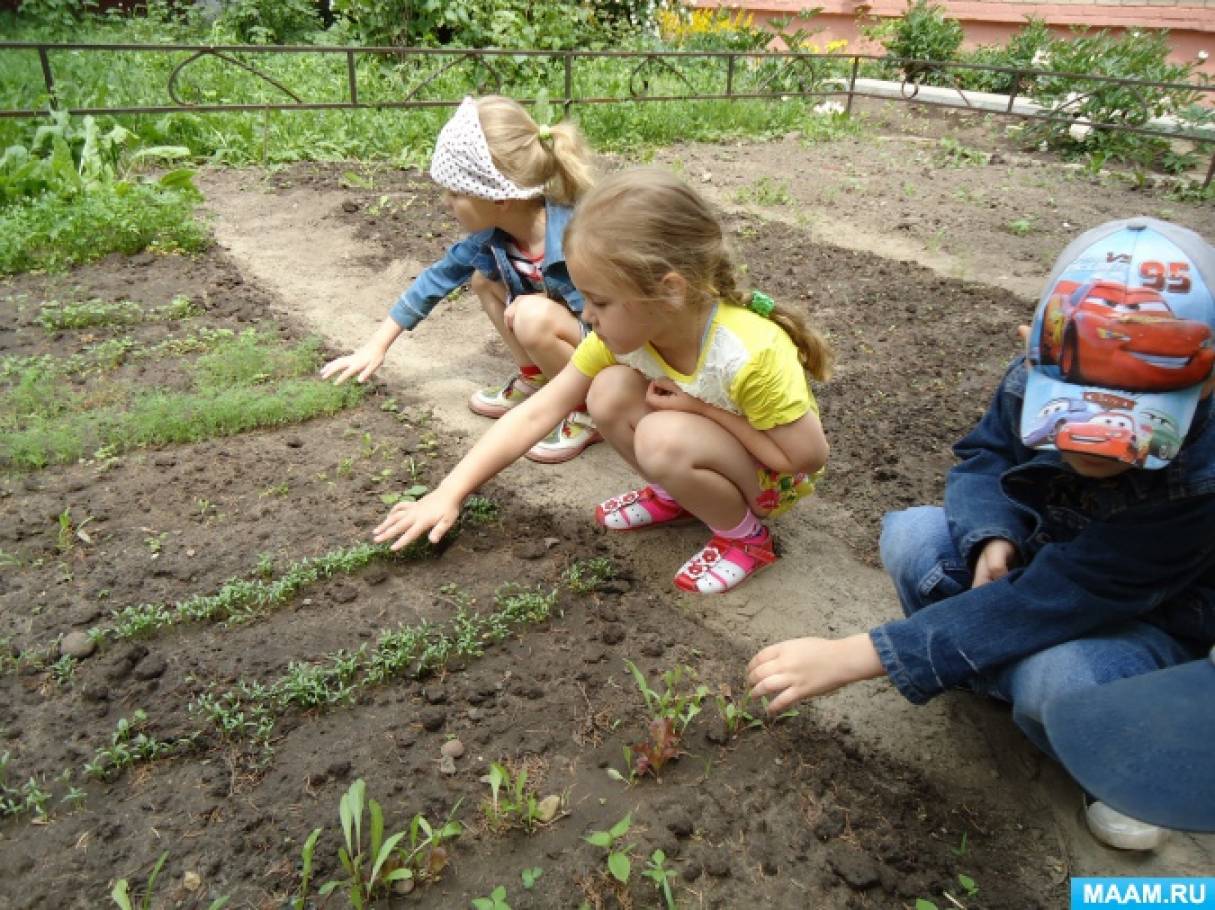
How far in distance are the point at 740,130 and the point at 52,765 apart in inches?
295

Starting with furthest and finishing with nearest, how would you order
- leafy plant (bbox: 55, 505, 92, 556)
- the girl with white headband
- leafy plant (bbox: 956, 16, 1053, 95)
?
1. leafy plant (bbox: 956, 16, 1053, 95)
2. the girl with white headband
3. leafy plant (bbox: 55, 505, 92, 556)

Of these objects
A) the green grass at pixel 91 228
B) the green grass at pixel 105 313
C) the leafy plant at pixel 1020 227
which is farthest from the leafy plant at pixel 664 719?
the leafy plant at pixel 1020 227

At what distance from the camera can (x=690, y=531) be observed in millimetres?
2572

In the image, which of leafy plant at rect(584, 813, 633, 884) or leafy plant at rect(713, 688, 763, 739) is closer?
leafy plant at rect(584, 813, 633, 884)

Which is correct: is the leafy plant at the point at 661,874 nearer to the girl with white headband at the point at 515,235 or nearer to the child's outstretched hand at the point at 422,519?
the child's outstretched hand at the point at 422,519

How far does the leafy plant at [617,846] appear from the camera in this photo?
1442 mm

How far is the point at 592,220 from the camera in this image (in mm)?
1879

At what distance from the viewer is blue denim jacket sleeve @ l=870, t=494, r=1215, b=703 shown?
1.41m

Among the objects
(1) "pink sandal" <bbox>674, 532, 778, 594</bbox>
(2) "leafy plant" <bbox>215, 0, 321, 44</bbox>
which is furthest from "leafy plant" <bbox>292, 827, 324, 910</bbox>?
(2) "leafy plant" <bbox>215, 0, 321, 44</bbox>

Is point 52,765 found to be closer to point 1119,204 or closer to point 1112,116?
point 1119,204

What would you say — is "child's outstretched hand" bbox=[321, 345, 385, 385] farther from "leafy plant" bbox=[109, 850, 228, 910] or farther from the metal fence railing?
the metal fence railing

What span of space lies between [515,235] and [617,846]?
1977 millimetres

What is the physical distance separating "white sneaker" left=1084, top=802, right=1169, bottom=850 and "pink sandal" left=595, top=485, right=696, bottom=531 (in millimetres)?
1251

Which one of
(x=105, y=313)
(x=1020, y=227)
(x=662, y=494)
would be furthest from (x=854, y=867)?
(x=1020, y=227)
